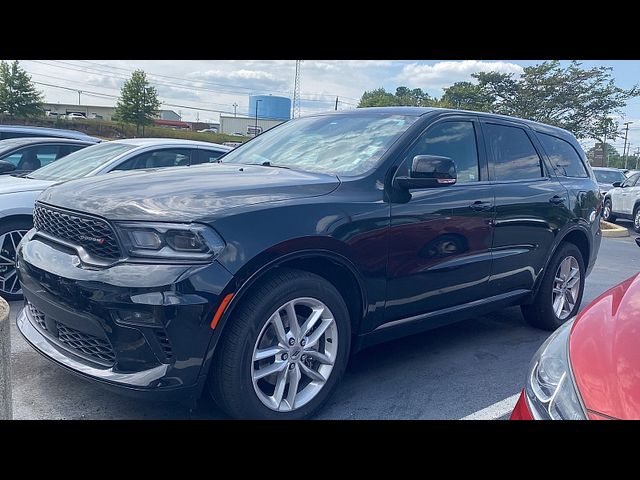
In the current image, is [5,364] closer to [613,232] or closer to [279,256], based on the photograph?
[279,256]

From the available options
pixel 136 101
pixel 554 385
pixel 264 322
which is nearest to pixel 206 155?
pixel 264 322

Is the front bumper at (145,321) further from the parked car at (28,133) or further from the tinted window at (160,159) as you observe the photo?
the parked car at (28,133)

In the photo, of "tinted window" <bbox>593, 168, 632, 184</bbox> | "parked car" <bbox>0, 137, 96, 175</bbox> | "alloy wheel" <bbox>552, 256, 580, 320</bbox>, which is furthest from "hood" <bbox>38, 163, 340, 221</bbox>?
"tinted window" <bbox>593, 168, 632, 184</bbox>

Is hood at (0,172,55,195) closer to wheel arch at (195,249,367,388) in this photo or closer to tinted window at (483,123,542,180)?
wheel arch at (195,249,367,388)

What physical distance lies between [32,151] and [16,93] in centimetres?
4076

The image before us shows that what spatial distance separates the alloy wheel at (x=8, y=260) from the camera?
15.6 feet

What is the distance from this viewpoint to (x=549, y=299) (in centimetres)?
490

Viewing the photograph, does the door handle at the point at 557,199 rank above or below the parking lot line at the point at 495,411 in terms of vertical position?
above

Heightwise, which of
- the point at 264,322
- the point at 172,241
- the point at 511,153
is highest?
the point at 511,153

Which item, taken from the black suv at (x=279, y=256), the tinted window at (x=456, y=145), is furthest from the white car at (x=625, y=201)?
the tinted window at (x=456, y=145)

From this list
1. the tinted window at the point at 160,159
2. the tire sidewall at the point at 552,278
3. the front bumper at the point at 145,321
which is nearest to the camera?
the front bumper at the point at 145,321

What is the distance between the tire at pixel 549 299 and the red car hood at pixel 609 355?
8.09 feet

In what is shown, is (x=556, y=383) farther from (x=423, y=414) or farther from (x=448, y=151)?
(x=448, y=151)

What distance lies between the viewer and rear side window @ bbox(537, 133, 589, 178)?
504 centimetres
